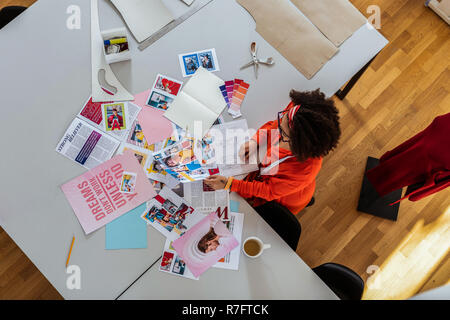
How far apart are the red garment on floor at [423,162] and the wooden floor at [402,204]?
0.51 meters

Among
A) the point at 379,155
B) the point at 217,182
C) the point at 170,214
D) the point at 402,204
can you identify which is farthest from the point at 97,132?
the point at 402,204

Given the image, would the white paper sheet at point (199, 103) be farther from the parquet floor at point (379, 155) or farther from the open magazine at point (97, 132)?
the parquet floor at point (379, 155)

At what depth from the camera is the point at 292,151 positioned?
1330 millimetres

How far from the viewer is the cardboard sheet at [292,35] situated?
161cm

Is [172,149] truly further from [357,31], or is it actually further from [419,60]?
[419,60]

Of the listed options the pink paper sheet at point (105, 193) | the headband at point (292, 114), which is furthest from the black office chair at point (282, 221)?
the pink paper sheet at point (105, 193)

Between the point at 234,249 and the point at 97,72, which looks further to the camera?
the point at 97,72

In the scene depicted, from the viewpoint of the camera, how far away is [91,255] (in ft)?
4.59

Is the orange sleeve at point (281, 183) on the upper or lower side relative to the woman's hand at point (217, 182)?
upper

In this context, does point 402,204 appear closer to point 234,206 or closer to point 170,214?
point 234,206

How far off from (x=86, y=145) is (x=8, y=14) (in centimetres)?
79

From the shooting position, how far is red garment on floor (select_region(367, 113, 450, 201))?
1.40 m

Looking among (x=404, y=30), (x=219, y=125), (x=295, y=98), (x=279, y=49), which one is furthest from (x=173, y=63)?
(x=404, y=30)

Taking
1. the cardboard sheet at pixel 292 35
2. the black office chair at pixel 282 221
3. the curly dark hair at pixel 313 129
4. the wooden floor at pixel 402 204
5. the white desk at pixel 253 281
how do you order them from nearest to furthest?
the curly dark hair at pixel 313 129 < the white desk at pixel 253 281 < the black office chair at pixel 282 221 < the cardboard sheet at pixel 292 35 < the wooden floor at pixel 402 204
